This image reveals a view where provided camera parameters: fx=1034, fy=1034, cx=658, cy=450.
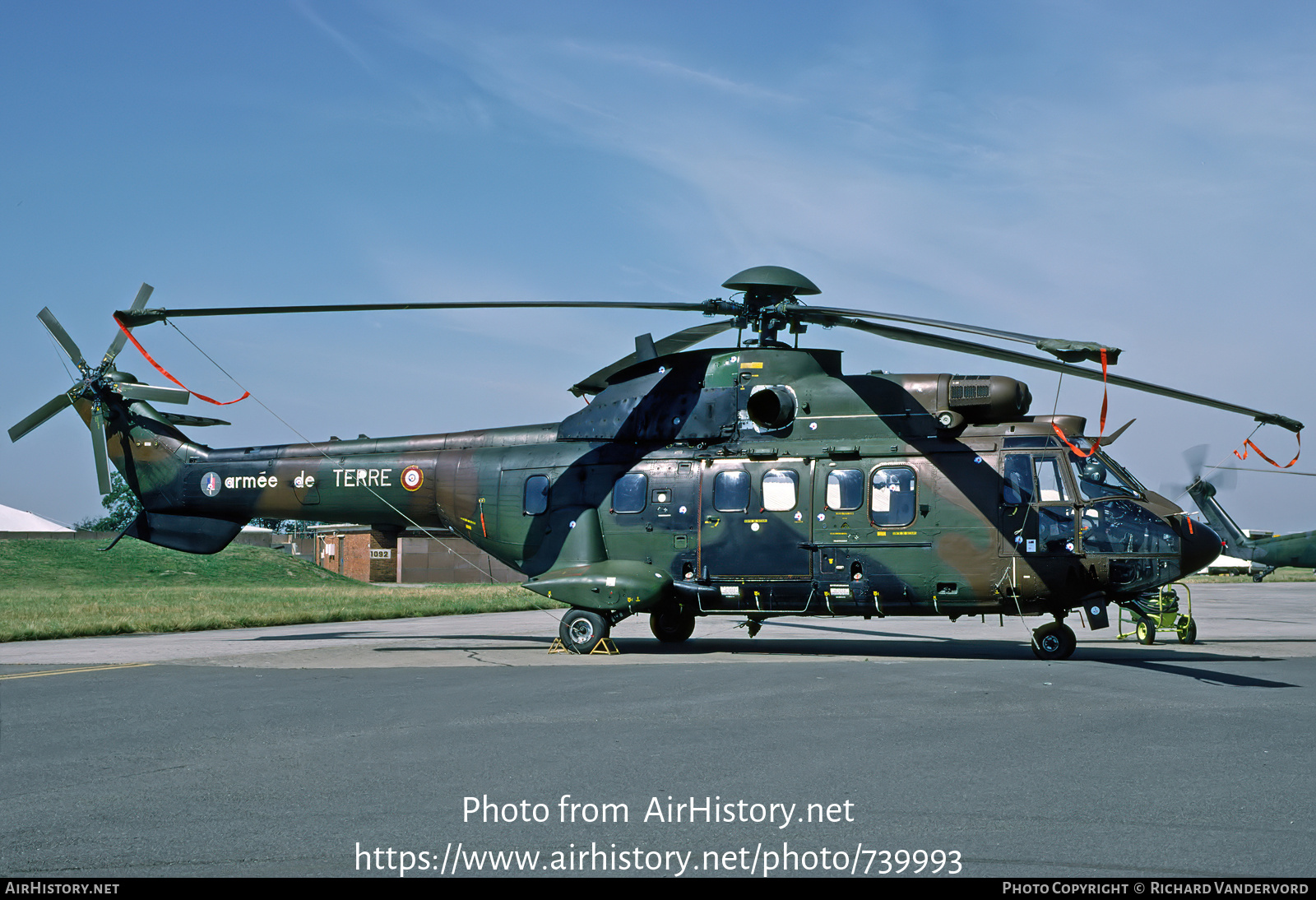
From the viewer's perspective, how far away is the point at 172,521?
20.1m

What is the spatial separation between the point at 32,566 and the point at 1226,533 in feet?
176

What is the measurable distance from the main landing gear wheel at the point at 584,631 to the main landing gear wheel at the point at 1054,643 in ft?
21.1

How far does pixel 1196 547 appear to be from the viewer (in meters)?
14.2

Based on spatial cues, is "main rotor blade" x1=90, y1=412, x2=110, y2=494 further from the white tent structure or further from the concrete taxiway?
the white tent structure

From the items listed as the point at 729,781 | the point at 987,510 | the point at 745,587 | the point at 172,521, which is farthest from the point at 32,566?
the point at 729,781

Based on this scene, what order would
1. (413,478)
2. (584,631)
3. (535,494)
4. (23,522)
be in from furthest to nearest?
(23,522), (413,478), (535,494), (584,631)

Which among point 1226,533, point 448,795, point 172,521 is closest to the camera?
point 448,795

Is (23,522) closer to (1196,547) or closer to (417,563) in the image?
(417,563)

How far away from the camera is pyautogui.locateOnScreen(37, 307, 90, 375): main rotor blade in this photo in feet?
65.1

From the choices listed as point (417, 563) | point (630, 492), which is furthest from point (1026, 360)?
point (417, 563)

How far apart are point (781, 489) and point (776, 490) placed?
7 cm

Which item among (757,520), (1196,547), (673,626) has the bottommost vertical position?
(673,626)

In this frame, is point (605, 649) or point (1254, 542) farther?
point (1254, 542)
